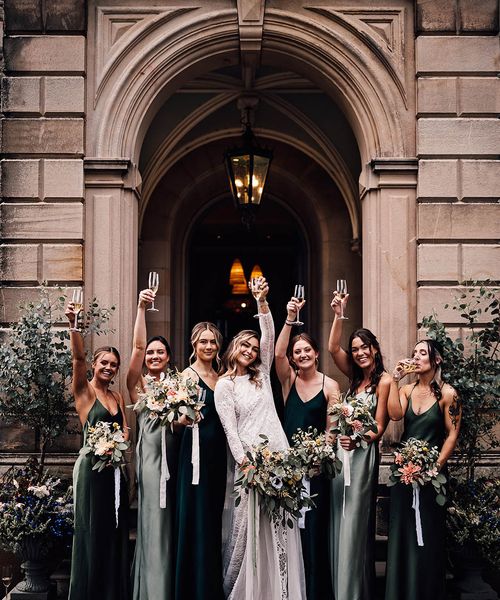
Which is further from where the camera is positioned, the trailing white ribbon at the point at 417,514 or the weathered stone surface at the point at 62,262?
the weathered stone surface at the point at 62,262

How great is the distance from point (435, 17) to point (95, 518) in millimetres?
6145

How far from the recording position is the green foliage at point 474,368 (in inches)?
285

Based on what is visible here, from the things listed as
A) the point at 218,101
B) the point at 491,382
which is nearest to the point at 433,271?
the point at 491,382

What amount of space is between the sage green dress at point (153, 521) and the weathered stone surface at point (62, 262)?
2188 mm

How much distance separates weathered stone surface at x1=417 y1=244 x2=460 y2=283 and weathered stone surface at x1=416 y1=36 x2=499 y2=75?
190 cm

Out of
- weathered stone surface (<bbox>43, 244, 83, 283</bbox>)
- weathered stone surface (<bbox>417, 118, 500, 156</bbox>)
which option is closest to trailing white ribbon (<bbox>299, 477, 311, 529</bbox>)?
weathered stone surface (<bbox>43, 244, 83, 283</bbox>)

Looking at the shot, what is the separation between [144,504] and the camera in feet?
21.2

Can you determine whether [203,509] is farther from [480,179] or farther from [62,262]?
[480,179]

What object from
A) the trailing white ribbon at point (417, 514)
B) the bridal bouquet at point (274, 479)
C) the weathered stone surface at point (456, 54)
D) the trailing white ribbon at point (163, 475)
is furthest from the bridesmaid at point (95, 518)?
the weathered stone surface at point (456, 54)

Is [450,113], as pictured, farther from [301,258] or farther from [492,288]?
[301,258]

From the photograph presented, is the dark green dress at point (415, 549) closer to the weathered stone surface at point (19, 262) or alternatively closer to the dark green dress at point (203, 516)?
the dark green dress at point (203, 516)

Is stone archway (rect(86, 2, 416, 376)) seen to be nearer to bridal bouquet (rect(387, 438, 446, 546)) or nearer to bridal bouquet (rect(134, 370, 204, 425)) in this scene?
bridal bouquet (rect(387, 438, 446, 546))

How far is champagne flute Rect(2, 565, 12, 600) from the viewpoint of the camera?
7.18 m

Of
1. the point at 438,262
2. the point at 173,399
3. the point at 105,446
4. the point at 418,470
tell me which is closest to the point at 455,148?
the point at 438,262
